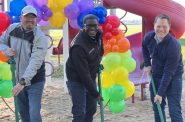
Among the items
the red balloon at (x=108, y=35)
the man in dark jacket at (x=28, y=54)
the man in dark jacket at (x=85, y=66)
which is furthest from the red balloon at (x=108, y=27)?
Result: the man in dark jacket at (x=28, y=54)

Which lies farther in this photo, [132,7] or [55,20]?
[132,7]

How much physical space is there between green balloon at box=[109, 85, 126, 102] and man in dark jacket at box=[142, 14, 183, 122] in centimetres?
97

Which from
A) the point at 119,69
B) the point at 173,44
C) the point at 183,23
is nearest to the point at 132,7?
the point at 183,23

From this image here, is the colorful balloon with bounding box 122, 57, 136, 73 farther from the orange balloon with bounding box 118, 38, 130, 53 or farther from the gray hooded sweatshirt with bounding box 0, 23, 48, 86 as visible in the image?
the gray hooded sweatshirt with bounding box 0, 23, 48, 86

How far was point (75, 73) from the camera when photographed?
4418 mm

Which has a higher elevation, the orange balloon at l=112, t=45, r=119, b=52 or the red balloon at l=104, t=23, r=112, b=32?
the red balloon at l=104, t=23, r=112, b=32

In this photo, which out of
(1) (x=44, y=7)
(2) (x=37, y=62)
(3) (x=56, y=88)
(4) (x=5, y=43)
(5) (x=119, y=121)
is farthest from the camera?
(3) (x=56, y=88)

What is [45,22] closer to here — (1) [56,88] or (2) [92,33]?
(2) [92,33]

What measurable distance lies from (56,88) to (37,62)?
5.29 metres

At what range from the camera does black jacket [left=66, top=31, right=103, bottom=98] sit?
164 inches

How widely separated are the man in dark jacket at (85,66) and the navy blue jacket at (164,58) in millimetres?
632

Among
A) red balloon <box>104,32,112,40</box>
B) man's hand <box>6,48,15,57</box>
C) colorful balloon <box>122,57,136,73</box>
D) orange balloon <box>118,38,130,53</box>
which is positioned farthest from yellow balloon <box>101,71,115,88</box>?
man's hand <box>6,48,15,57</box>

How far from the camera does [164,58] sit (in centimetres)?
454

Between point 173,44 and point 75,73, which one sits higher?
point 173,44
